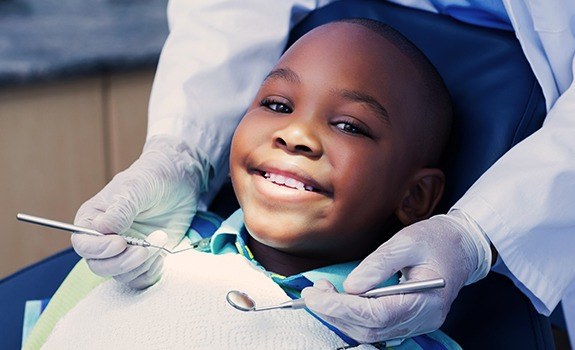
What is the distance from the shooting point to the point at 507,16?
4.35 ft

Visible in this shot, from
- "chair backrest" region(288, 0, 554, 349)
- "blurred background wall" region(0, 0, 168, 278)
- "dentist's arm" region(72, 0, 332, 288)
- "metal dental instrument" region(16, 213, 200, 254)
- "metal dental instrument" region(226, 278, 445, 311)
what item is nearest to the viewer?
"metal dental instrument" region(226, 278, 445, 311)

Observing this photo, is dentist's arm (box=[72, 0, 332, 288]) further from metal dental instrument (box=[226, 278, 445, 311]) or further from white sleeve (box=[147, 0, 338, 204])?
metal dental instrument (box=[226, 278, 445, 311])

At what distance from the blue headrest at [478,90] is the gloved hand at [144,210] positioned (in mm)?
338

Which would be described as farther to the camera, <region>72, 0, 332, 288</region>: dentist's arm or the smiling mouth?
<region>72, 0, 332, 288</region>: dentist's arm

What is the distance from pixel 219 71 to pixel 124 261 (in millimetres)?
427

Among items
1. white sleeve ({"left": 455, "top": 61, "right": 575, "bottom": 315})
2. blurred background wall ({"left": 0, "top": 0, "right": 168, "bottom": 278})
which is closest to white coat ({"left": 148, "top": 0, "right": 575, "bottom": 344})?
white sleeve ({"left": 455, "top": 61, "right": 575, "bottom": 315})

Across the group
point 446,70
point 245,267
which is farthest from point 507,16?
point 245,267

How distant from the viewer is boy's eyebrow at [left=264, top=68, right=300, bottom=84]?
1.23 meters

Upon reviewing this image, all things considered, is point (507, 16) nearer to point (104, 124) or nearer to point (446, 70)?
point (446, 70)

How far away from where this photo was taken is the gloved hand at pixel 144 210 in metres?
1.15

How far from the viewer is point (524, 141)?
1.20 meters

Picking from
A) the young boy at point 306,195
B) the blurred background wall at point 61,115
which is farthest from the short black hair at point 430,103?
the blurred background wall at point 61,115

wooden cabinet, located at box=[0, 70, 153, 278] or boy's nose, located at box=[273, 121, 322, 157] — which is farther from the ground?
boy's nose, located at box=[273, 121, 322, 157]

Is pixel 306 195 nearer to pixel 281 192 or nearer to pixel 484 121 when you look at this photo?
pixel 281 192
